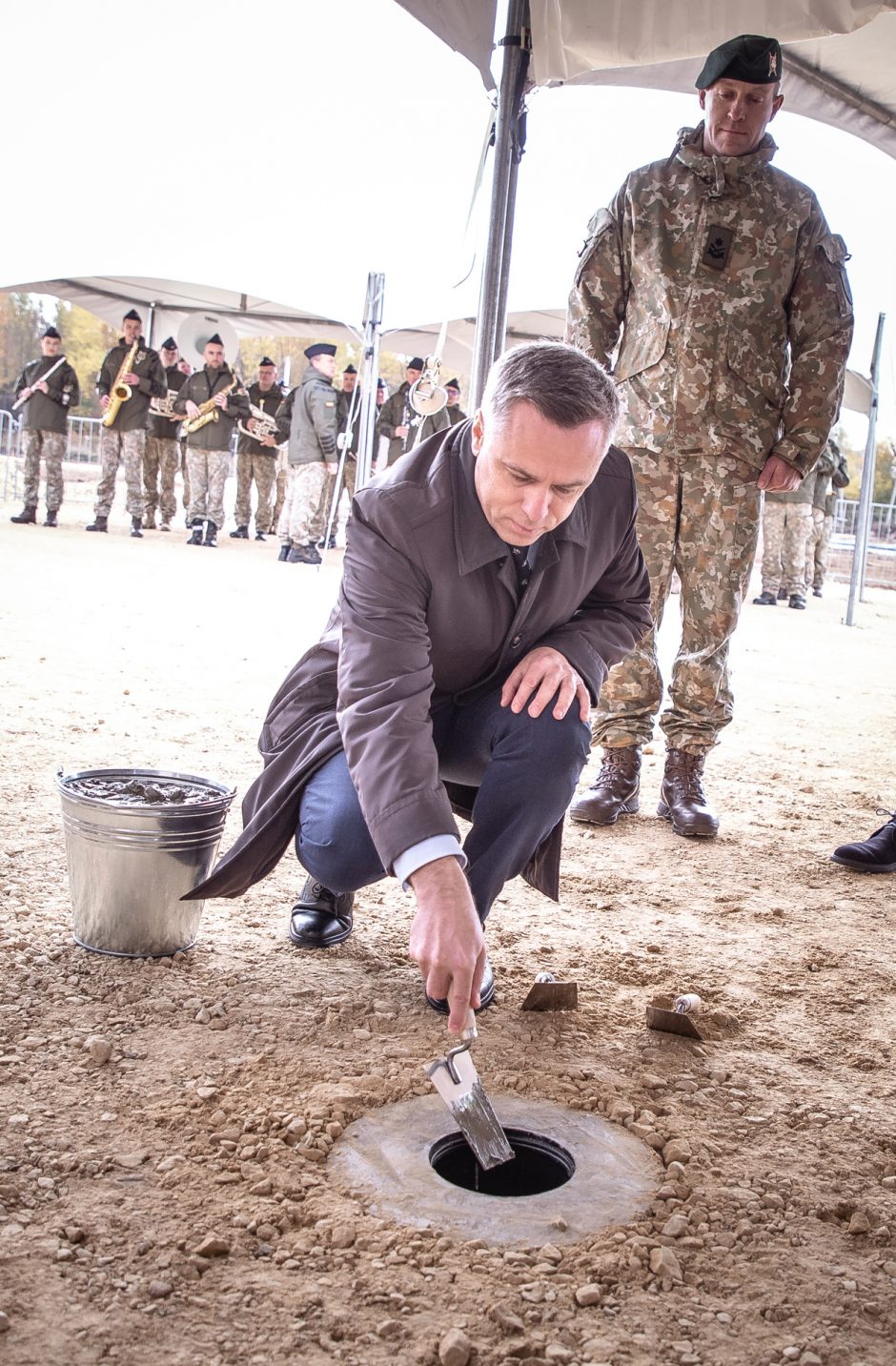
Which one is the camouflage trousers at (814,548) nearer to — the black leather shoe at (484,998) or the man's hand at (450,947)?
the black leather shoe at (484,998)

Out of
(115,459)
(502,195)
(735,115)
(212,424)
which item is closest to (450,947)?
(502,195)

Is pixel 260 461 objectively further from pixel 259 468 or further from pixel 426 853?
pixel 426 853

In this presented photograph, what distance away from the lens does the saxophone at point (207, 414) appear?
14.0 metres

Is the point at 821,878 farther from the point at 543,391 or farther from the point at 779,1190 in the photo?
the point at 543,391

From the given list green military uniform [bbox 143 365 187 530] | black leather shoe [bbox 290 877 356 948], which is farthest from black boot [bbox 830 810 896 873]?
green military uniform [bbox 143 365 187 530]

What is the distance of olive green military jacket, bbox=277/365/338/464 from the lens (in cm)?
1278

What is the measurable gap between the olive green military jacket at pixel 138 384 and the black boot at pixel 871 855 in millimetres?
11052

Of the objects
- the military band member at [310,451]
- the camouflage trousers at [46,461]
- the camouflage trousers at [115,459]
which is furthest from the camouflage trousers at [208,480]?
the camouflage trousers at [46,461]

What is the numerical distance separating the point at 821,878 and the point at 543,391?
1.95 meters

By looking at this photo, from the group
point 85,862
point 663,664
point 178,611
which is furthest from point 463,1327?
point 178,611

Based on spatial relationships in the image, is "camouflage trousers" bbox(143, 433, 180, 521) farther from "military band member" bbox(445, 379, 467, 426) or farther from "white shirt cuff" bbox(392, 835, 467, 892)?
"white shirt cuff" bbox(392, 835, 467, 892)

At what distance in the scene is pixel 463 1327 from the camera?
1385 millimetres

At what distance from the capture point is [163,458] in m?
14.5

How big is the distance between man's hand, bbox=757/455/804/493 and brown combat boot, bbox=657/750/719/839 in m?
0.85
